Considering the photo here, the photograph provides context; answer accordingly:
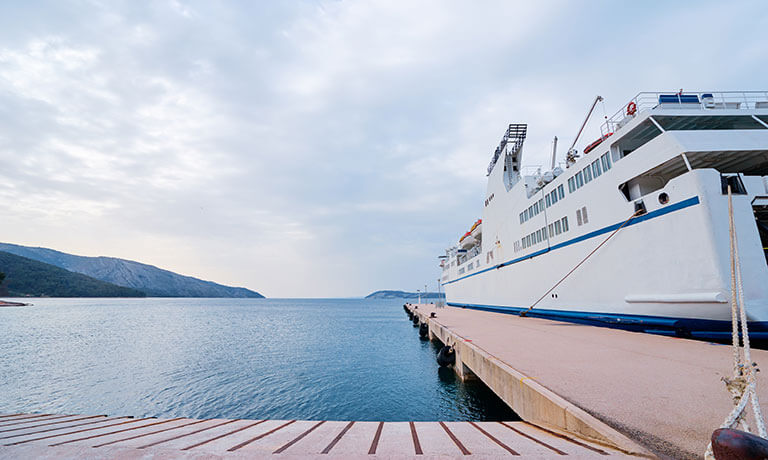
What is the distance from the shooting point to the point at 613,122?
48.5 ft

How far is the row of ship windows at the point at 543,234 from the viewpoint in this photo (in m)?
18.5

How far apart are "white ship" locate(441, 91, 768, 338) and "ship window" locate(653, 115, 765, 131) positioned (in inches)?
1.7

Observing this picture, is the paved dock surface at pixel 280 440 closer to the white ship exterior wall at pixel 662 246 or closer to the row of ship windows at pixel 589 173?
the white ship exterior wall at pixel 662 246

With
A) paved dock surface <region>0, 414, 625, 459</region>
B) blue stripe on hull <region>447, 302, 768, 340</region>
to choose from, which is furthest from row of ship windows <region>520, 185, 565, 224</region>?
paved dock surface <region>0, 414, 625, 459</region>

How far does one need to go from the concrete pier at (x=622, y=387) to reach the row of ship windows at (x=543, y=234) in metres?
8.33

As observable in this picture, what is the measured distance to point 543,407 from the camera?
18.1 feet

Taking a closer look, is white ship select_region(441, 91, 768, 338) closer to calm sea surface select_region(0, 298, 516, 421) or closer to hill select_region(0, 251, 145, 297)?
calm sea surface select_region(0, 298, 516, 421)

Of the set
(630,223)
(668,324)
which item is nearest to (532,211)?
(630,223)

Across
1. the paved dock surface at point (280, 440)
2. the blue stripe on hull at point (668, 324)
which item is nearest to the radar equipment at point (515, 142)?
the blue stripe on hull at point (668, 324)

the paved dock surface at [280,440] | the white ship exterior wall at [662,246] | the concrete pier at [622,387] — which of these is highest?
the white ship exterior wall at [662,246]

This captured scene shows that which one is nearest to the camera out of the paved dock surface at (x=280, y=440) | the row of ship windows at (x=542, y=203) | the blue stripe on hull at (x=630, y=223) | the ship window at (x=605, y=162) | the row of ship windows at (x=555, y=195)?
the paved dock surface at (x=280, y=440)

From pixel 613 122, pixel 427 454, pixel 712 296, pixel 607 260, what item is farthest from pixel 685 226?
pixel 427 454

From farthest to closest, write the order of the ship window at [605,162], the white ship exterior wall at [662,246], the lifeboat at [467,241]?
1. the lifeboat at [467,241]
2. the ship window at [605,162]
3. the white ship exterior wall at [662,246]

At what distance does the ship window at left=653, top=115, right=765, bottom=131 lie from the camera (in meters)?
12.7
